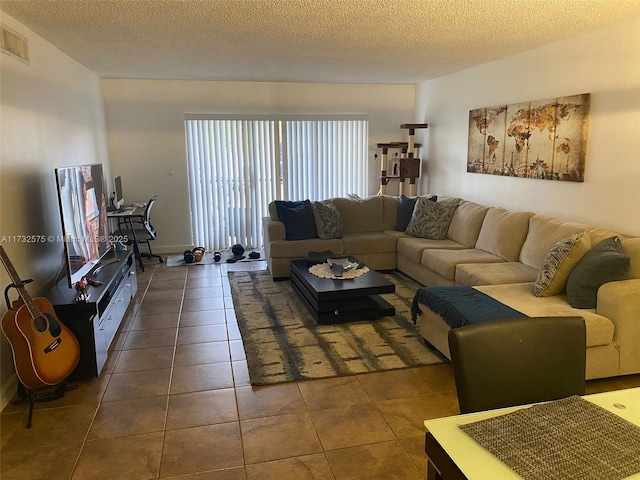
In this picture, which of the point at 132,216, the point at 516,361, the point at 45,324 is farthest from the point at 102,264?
the point at 516,361

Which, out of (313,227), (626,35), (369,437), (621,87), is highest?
(626,35)

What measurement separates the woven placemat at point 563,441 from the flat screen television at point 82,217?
298cm

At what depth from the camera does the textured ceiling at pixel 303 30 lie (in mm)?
3193

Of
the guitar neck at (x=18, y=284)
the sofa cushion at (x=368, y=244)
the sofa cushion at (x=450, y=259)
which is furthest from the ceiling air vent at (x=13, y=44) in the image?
the sofa cushion at (x=450, y=259)

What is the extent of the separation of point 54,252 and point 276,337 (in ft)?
6.35

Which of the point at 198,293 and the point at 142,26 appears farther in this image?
the point at 198,293

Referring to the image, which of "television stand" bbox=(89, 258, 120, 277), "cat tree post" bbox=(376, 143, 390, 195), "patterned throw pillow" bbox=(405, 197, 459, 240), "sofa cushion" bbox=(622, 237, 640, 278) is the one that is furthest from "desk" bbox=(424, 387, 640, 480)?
"cat tree post" bbox=(376, 143, 390, 195)

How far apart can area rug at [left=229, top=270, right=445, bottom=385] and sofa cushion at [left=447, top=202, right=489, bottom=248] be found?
3.01 feet

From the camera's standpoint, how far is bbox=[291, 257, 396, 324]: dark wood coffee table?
403cm

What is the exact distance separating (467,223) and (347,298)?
1829mm

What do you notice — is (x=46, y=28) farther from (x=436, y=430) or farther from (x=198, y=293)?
(x=436, y=430)

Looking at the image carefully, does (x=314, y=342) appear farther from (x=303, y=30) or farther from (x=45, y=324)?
(x=303, y=30)

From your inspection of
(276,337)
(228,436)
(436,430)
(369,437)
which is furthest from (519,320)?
(276,337)

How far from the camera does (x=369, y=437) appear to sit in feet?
8.44
